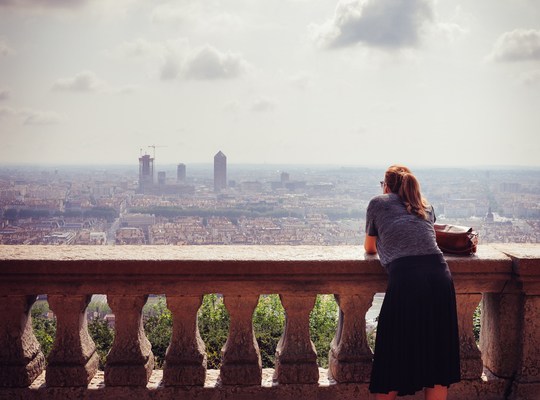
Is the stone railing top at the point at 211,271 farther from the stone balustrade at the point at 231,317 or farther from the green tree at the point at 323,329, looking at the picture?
the green tree at the point at 323,329

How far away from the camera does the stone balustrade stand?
3.07 meters

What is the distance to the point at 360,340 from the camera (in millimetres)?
3254

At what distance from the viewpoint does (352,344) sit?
3256 millimetres

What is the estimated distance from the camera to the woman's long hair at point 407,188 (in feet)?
10.6

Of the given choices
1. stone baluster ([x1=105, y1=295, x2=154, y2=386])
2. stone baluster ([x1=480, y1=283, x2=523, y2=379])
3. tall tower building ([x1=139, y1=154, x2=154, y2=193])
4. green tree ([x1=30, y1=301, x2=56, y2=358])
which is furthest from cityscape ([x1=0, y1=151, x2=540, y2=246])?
stone baluster ([x1=105, y1=295, x2=154, y2=386])

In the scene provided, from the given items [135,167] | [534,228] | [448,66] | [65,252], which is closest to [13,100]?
[135,167]

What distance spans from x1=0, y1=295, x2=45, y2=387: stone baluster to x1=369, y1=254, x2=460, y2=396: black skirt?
187 centimetres

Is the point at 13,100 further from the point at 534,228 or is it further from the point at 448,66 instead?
the point at 534,228

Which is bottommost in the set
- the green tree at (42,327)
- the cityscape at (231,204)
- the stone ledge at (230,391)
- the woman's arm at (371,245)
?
the cityscape at (231,204)

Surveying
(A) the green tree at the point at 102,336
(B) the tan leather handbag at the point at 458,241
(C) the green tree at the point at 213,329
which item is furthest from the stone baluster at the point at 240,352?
(A) the green tree at the point at 102,336

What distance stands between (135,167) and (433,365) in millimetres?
96561

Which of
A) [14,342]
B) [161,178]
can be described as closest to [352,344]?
[14,342]

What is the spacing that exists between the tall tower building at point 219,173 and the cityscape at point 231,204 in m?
0.16

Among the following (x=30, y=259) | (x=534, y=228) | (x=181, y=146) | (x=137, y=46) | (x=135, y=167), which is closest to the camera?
(x=30, y=259)
